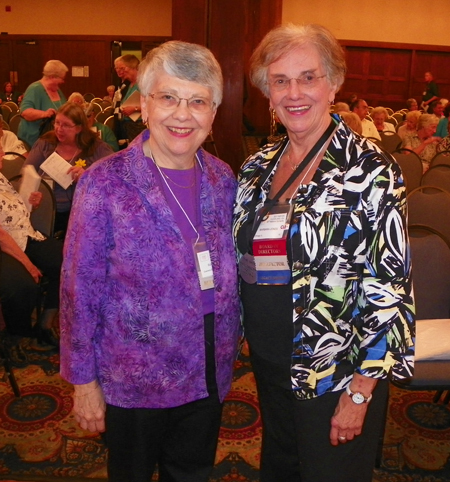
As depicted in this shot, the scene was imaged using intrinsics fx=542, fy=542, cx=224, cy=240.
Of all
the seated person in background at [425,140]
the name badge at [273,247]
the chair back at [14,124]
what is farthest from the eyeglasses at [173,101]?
the chair back at [14,124]

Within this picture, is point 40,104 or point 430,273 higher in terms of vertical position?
point 40,104

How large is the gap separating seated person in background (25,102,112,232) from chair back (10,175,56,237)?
450 mm

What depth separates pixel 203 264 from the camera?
5.21 ft

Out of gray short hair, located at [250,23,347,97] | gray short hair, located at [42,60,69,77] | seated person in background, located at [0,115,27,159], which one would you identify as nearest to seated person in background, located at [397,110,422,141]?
gray short hair, located at [42,60,69,77]

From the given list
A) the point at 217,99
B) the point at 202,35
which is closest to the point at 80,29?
the point at 202,35

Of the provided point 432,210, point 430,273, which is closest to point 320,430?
point 430,273

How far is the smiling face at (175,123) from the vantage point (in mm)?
1554

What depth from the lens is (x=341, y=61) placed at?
1669mm

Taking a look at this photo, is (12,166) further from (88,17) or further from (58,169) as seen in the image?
(88,17)

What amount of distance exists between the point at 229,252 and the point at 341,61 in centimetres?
68

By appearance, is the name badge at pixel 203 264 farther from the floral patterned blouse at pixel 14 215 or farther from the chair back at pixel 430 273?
the floral patterned blouse at pixel 14 215

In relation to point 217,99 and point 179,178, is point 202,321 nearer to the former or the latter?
point 179,178

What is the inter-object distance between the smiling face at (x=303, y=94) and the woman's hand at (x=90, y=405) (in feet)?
3.27

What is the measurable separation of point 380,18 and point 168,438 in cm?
1825
